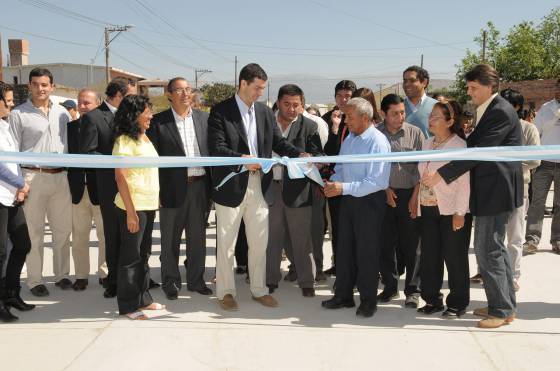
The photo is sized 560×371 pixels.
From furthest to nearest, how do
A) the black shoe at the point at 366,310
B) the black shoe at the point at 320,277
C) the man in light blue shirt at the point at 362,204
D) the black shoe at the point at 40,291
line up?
the black shoe at the point at 320,277, the black shoe at the point at 40,291, the black shoe at the point at 366,310, the man in light blue shirt at the point at 362,204

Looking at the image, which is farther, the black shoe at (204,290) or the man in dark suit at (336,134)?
the man in dark suit at (336,134)

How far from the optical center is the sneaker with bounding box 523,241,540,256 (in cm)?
716

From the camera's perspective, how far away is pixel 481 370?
3619 mm

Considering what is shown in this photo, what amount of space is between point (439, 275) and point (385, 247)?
61 cm

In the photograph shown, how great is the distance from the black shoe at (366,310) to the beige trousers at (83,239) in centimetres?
273

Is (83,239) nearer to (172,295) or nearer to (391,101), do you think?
(172,295)

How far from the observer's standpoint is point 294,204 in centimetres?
540

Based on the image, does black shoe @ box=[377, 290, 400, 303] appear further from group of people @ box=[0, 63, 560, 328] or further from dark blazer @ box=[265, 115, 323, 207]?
dark blazer @ box=[265, 115, 323, 207]

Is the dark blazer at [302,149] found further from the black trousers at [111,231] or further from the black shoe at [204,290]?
the black trousers at [111,231]

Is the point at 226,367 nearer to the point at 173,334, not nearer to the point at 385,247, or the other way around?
the point at 173,334

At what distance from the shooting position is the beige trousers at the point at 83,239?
5777mm

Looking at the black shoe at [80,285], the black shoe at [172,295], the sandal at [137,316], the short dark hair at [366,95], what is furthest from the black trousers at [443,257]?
the black shoe at [80,285]

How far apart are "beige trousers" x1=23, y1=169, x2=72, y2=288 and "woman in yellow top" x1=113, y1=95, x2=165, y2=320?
1.28m

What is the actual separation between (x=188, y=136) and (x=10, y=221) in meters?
1.75
